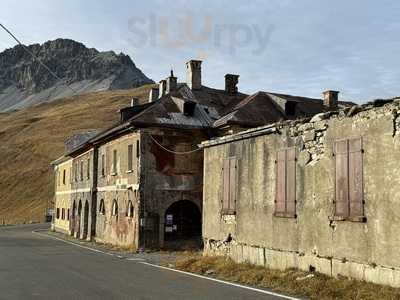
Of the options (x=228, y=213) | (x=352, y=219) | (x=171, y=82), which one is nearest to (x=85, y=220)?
(x=171, y=82)

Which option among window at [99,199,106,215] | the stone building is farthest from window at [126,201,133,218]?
the stone building

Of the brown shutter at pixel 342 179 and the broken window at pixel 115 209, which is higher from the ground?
the brown shutter at pixel 342 179

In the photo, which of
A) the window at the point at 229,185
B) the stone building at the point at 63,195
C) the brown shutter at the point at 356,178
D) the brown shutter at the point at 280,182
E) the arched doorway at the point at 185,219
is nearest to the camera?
the brown shutter at the point at 356,178

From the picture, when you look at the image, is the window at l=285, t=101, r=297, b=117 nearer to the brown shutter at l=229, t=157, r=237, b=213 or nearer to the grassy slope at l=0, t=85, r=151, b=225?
the brown shutter at l=229, t=157, r=237, b=213

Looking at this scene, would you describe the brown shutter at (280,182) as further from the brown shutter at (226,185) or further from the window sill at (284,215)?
the brown shutter at (226,185)

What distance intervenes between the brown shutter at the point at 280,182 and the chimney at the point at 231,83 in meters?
20.5

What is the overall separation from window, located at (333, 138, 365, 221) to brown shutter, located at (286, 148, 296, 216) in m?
1.80

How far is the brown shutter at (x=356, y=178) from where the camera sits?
12219 millimetres

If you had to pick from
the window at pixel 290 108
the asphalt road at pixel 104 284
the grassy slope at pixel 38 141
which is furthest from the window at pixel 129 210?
the grassy slope at pixel 38 141

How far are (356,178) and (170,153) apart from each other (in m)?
17.0

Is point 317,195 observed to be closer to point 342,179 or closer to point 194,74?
point 342,179

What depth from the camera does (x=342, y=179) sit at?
12.9 meters

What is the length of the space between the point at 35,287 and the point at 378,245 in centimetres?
735

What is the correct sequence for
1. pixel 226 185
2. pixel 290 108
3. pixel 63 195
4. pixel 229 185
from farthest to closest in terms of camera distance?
pixel 63 195
pixel 290 108
pixel 226 185
pixel 229 185
